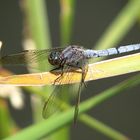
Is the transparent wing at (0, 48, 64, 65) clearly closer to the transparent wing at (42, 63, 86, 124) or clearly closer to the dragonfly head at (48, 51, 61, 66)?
the dragonfly head at (48, 51, 61, 66)

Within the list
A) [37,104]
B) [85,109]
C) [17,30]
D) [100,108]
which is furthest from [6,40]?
[85,109]

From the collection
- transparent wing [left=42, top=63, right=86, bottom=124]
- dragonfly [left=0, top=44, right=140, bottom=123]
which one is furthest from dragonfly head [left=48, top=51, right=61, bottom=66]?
transparent wing [left=42, top=63, right=86, bottom=124]

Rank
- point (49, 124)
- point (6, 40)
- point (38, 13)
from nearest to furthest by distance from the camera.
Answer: point (49, 124), point (38, 13), point (6, 40)

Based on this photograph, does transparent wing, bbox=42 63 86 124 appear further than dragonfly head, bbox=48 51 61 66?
No

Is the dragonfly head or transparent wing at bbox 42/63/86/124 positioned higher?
the dragonfly head

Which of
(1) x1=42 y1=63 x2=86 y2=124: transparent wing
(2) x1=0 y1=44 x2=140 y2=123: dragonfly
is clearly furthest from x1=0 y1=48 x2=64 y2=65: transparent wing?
(1) x1=42 y1=63 x2=86 y2=124: transparent wing

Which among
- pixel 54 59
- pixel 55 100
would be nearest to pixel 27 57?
pixel 54 59

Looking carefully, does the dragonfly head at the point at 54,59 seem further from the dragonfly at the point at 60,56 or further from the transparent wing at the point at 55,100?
the transparent wing at the point at 55,100

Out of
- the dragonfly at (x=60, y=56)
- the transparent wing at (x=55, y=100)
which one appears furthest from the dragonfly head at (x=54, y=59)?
the transparent wing at (x=55, y=100)

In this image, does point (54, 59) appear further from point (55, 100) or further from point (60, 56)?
point (55, 100)

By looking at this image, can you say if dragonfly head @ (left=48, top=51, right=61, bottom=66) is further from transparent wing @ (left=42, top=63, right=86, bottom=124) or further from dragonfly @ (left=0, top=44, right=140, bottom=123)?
transparent wing @ (left=42, top=63, right=86, bottom=124)

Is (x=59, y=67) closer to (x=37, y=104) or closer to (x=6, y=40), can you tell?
(x=37, y=104)
